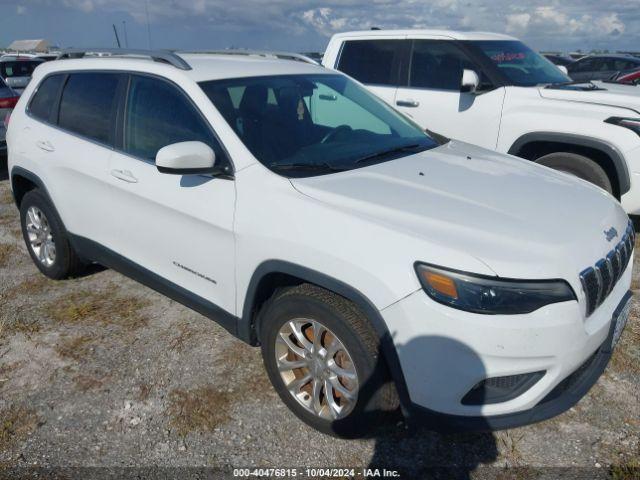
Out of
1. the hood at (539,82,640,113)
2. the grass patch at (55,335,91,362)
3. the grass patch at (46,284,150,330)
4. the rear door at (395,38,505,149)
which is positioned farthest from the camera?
the rear door at (395,38,505,149)

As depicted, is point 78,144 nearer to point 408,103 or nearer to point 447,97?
point 408,103

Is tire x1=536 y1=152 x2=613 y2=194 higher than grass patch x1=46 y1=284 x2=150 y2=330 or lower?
higher

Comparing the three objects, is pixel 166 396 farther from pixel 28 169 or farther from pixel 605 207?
pixel 605 207

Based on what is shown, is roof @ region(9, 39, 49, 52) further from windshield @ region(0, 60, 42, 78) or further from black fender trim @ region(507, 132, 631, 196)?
black fender trim @ region(507, 132, 631, 196)

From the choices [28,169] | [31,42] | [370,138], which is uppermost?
[370,138]

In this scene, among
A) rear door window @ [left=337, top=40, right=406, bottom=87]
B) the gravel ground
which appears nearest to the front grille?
the gravel ground

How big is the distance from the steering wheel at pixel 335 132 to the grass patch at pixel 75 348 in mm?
2029

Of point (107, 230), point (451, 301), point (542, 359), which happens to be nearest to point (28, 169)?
point (107, 230)

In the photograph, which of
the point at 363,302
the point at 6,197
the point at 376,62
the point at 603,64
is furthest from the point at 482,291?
the point at 603,64

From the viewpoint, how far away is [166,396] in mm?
2975

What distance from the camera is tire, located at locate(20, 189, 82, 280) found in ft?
13.3

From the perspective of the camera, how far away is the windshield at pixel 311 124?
9.29ft

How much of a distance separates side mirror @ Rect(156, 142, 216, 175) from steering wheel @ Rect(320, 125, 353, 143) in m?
0.74

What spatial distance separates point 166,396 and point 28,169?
2.29 metres
